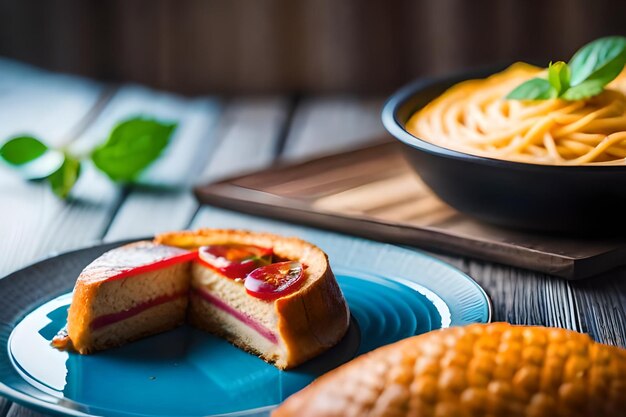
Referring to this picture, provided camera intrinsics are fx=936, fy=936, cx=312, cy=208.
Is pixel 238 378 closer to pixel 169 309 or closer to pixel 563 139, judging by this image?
pixel 169 309

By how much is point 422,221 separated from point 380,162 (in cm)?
65

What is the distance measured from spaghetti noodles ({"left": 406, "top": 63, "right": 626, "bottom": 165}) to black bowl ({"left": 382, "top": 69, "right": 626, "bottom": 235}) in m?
0.08

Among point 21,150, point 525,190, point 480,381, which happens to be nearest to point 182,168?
point 21,150

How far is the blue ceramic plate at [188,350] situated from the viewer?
1.81m

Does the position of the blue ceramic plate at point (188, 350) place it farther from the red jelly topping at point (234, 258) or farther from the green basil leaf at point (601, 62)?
the green basil leaf at point (601, 62)

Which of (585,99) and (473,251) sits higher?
(585,99)

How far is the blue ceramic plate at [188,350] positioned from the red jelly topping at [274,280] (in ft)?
0.48

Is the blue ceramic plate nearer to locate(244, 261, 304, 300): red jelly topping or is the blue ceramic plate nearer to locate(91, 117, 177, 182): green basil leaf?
locate(244, 261, 304, 300): red jelly topping

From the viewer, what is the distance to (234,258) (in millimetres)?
2217

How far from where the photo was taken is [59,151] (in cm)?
322

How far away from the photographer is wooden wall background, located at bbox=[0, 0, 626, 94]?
445cm

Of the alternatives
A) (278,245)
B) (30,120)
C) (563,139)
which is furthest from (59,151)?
(563,139)

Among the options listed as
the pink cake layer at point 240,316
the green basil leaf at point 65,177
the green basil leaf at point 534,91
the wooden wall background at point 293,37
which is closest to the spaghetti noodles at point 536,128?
the green basil leaf at point 534,91

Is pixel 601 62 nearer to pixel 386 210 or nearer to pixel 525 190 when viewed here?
pixel 525 190
